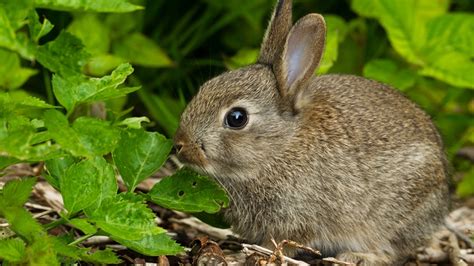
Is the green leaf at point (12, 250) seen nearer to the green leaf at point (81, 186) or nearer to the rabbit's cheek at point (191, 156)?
the green leaf at point (81, 186)

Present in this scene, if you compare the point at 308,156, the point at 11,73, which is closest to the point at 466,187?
the point at 308,156

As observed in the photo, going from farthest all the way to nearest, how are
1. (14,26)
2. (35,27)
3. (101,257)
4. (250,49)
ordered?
(250,49) → (101,257) → (35,27) → (14,26)

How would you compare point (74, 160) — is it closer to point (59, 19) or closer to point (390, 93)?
point (390, 93)

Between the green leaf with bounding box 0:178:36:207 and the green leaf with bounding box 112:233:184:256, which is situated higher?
the green leaf with bounding box 0:178:36:207

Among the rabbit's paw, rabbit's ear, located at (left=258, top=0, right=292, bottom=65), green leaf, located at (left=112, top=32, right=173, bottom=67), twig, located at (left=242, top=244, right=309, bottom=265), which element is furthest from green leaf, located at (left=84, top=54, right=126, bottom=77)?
the rabbit's paw

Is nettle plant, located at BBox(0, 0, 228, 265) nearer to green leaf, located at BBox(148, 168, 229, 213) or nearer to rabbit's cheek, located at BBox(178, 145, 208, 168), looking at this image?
green leaf, located at BBox(148, 168, 229, 213)

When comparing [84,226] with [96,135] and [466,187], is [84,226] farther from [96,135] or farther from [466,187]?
[466,187]

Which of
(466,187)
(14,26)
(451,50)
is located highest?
(14,26)
